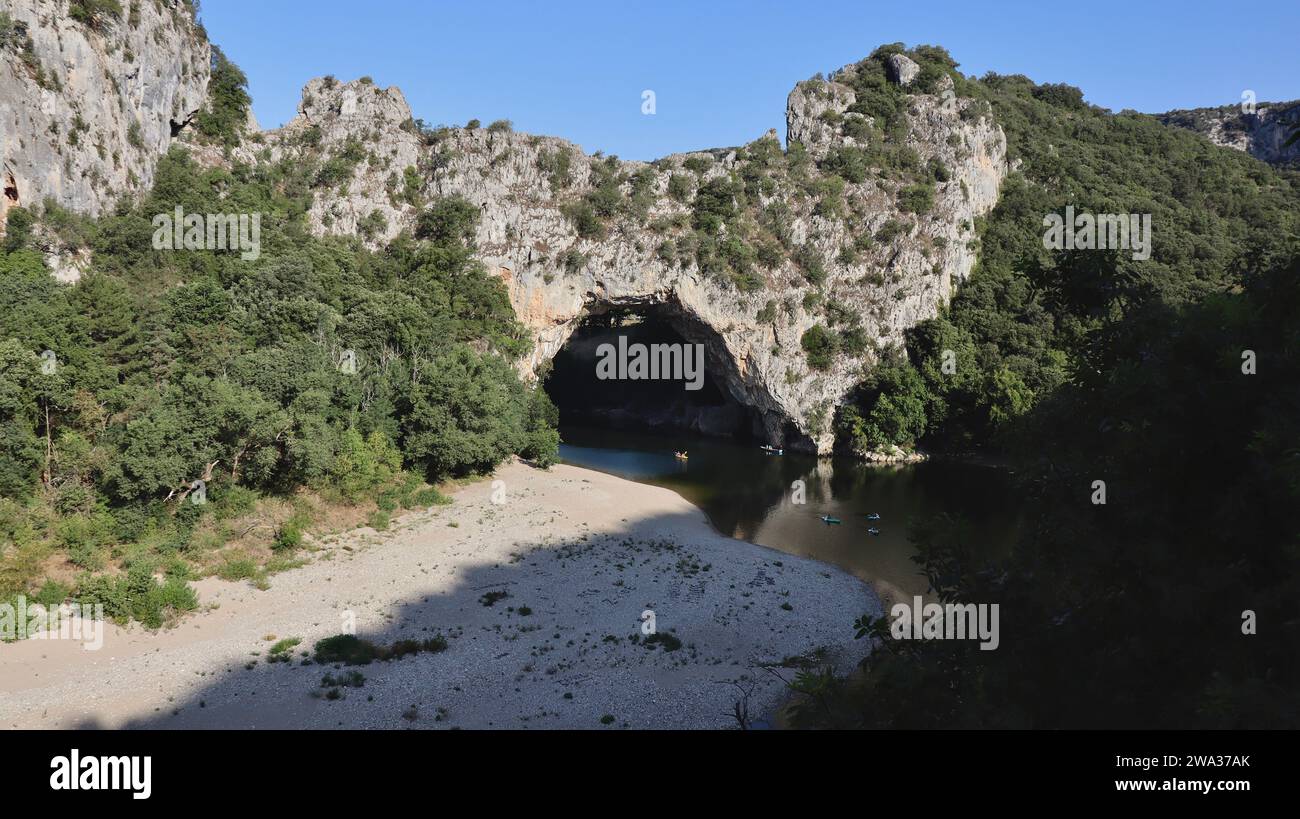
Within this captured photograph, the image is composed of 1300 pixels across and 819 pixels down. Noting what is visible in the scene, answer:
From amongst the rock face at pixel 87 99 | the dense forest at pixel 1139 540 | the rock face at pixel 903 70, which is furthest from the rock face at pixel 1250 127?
the rock face at pixel 87 99

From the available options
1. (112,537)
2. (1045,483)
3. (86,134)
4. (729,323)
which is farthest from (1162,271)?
(86,134)

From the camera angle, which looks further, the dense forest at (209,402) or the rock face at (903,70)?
the rock face at (903,70)

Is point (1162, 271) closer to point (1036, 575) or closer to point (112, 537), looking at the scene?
point (1036, 575)

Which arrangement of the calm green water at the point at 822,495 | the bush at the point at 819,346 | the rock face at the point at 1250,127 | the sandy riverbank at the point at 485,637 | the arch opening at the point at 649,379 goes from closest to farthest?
the sandy riverbank at the point at 485,637 < the calm green water at the point at 822,495 < the bush at the point at 819,346 < the arch opening at the point at 649,379 < the rock face at the point at 1250,127

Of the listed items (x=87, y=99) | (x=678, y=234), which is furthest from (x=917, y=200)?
(x=87, y=99)

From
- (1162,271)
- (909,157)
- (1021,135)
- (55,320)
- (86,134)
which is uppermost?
(1021,135)

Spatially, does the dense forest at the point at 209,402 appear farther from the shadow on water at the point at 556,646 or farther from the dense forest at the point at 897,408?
the shadow on water at the point at 556,646

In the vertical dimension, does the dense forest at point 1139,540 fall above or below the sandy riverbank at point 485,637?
above
